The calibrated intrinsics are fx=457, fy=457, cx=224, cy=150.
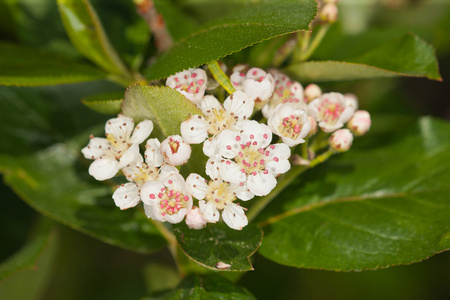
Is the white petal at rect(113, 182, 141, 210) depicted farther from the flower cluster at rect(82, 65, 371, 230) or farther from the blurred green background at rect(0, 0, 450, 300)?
the blurred green background at rect(0, 0, 450, 300)

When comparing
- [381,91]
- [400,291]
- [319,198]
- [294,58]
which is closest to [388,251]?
[319,198]

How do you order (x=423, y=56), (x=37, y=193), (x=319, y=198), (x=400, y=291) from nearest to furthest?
(x=423, y=56), (x=319, y=198), (x=37, y=193), (x=400, y=291)

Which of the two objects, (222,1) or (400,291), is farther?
(400,291)

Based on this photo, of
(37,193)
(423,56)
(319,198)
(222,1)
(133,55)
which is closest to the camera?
(423,56)

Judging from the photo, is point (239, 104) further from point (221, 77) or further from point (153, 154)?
point (153, 154)

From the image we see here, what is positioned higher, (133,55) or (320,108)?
(133,55)

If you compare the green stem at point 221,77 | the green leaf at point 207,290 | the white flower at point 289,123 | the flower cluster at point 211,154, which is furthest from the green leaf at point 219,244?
the green stem at point 221,77

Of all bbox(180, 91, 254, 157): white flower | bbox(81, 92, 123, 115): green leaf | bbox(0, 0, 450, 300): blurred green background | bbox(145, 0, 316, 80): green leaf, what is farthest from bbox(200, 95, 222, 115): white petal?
bbox(0, 0, 450, 300): blurred green background

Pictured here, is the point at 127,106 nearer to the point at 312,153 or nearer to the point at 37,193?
the point at 312,153
